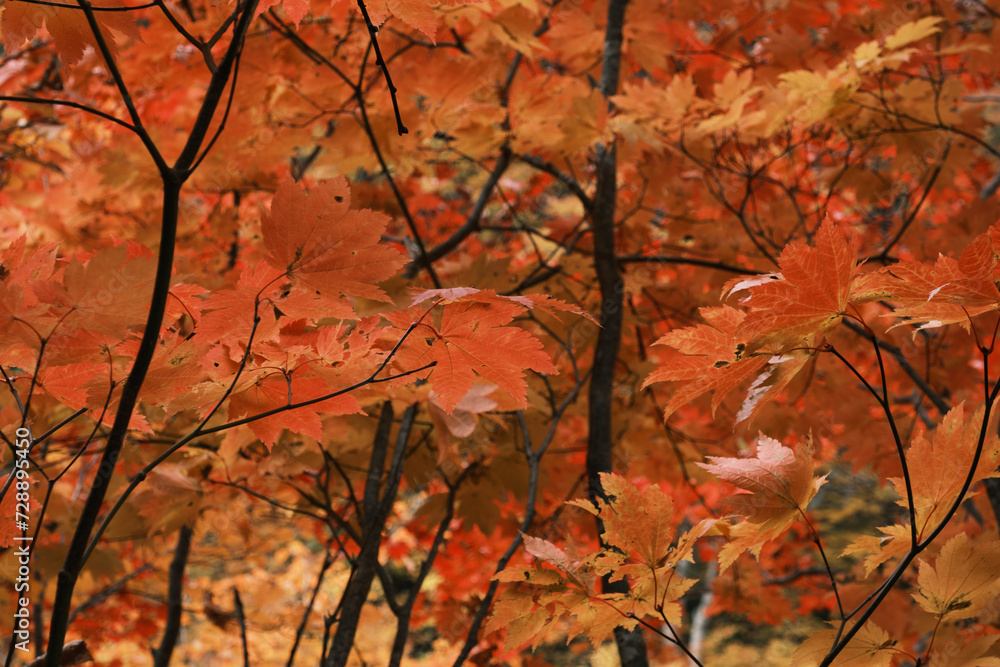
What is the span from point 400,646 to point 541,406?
635 millimetres

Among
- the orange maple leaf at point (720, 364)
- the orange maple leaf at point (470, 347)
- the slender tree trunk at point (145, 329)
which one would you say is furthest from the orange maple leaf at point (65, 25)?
the orange maple leaf at point (720, 364)

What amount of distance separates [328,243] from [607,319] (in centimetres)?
120

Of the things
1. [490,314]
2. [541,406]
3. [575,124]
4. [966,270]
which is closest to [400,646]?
[541,406]

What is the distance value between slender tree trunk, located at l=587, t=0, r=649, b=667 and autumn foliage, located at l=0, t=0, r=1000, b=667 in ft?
0.04

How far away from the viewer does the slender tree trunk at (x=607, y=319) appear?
1499 millimetres

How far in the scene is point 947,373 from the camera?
2.77 metres

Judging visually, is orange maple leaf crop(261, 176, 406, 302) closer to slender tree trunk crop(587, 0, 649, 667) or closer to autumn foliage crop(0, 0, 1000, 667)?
autumn foliage crop(0, 0, 1000, 667)

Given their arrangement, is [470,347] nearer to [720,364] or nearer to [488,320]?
[488,320]

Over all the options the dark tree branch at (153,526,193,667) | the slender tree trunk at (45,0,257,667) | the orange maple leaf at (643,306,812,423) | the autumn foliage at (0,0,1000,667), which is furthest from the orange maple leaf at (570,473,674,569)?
the dark tree branch at (153,526,193,667)

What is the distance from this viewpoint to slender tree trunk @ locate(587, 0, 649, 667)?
4.92 feet

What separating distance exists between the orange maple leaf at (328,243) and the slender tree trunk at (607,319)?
810 mm

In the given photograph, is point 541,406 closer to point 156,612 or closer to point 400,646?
point 400,646

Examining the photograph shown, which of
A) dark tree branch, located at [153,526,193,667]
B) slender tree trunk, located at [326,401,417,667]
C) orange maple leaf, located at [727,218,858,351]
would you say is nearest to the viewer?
orange maple leaf, located at [727,218,858,351]

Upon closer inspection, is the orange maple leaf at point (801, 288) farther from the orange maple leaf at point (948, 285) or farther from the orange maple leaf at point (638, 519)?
the orange maple leaf at point (638, 519)
